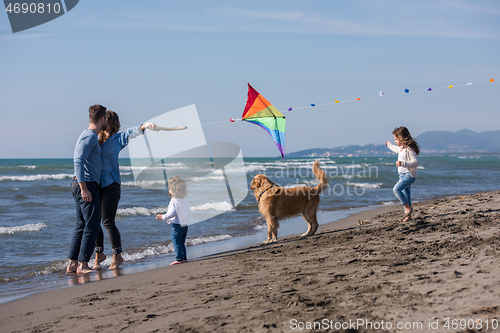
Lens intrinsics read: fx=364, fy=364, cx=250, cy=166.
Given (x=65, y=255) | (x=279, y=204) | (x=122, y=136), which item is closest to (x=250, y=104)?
(x=279, y=204)

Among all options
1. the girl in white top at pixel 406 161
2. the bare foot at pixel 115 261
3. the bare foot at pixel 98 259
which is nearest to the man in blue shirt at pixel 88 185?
the bare foot at pixel 98 259

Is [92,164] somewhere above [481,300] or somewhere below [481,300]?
above

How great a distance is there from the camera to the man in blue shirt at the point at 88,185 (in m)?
4.58

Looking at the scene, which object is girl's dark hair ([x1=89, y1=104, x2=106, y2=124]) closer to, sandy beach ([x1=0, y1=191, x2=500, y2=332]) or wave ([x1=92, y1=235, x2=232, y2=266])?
sandy beach ([x1=0, y1=191, x2=500, y2=332])

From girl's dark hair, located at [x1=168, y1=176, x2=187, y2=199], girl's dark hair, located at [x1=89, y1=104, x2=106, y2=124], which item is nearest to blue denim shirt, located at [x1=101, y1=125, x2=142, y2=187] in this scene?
girl's dark hair, located at [x1=89, y1=104, x2=106, y2=124]

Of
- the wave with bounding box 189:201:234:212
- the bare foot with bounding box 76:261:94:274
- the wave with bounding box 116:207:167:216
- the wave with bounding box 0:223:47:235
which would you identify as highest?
the wave with bounding box 0:223:47:235

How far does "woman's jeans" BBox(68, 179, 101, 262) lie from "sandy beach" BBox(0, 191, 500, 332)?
1.36 feet

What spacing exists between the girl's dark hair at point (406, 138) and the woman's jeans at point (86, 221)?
16.3 ft

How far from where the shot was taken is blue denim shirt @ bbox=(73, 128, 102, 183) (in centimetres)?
455

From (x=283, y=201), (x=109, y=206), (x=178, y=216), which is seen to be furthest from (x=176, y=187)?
(x=283, y=201)

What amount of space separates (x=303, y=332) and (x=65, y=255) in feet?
17.0

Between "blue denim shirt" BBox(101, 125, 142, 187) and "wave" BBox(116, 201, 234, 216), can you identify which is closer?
"blue denim shirt" BBox(101, 125, 142, 187)

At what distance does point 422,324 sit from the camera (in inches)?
88.8

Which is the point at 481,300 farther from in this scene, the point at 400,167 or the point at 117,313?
the point at 400,167
